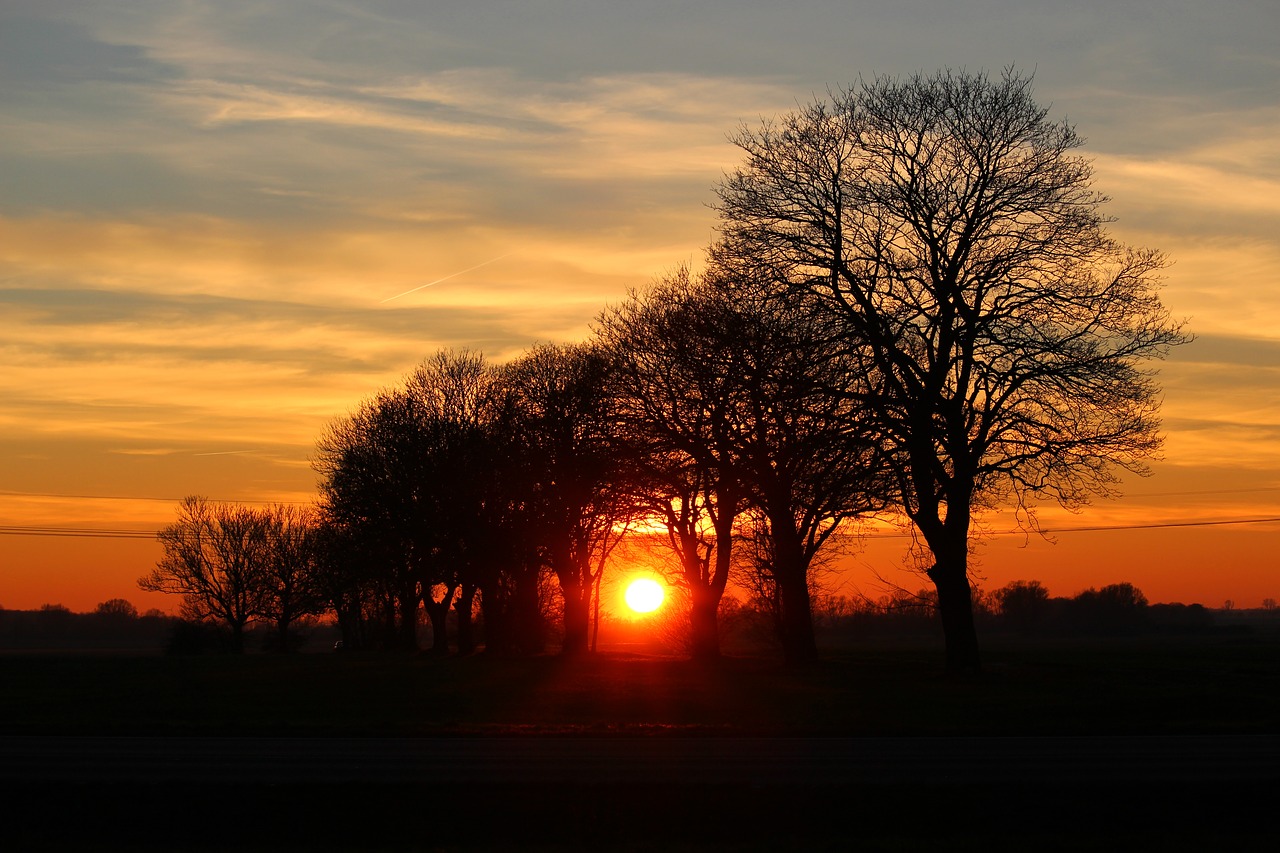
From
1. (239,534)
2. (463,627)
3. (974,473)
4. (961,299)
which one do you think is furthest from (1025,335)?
(239,534)

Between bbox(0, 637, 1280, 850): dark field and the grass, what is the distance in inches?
5.7

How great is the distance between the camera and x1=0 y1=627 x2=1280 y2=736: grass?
74.7 ft

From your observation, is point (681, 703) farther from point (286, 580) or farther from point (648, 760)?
point (286, 580)

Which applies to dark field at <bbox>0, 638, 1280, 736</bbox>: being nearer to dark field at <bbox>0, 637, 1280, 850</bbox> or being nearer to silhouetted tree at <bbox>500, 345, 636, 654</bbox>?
dark field at <bbox>0, 637, 1280, 850</bbox>

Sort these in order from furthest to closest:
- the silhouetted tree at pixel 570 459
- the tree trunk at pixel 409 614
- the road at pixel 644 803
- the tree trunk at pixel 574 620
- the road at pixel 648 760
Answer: the tree trunk at pixel 409 614 → the tree trunk at pixel 574 620 → the silhouetted tree at pixel 570 459 → the road at pixel 648 760 → the road at pixel 644 803

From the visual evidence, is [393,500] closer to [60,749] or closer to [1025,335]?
[1025,335]

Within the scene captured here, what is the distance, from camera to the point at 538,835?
13070mm

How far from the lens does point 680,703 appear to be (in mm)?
27969

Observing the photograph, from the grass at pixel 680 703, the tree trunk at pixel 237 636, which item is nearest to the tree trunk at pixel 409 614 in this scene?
the tree trunk at pixel 237 636

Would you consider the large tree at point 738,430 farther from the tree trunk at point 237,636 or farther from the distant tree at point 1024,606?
the distant tree at point 1024,606

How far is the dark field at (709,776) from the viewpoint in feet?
42.7

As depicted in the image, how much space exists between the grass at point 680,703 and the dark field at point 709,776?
0.14m

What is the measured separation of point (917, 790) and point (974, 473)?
65.0ft

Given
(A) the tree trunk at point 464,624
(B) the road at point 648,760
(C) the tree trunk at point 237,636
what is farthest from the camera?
(C) the tree trunk at point 237,636
